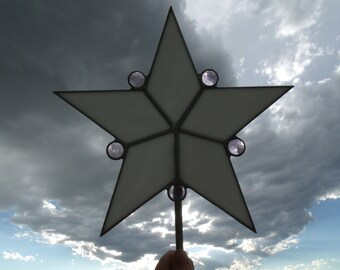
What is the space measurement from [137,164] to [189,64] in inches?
82.2

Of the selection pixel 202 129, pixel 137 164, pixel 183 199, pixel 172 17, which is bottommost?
pixel 183 199

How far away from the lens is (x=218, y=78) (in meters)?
6.68

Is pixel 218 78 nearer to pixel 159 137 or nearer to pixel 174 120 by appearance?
pixel 174 120

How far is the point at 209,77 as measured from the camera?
6719 mm

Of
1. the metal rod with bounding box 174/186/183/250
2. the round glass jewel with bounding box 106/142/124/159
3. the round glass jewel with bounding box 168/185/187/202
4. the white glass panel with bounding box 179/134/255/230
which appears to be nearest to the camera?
the metal rod with bounding box 174/186/183/250

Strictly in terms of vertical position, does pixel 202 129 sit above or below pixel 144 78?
below

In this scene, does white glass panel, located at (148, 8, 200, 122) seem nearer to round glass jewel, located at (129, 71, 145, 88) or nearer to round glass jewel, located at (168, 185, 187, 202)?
round glass jewel, located at (129, 71, 145, 88)

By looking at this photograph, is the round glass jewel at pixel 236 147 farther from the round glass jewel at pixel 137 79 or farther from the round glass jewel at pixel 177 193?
the round glass jewel at pixel 137 79

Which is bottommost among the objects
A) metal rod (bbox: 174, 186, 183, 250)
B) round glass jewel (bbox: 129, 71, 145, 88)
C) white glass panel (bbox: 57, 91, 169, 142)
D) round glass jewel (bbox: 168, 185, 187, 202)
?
metal rod (bbox: 174, 186, 183, 250)

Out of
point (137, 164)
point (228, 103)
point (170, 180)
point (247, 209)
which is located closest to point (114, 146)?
point (137, 164)

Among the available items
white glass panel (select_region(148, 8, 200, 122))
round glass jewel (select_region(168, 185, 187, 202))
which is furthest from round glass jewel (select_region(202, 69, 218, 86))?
round glass jewel (select_region(168, 185, 187, 202))

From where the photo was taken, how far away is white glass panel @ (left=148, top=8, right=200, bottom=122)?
6.73 metres

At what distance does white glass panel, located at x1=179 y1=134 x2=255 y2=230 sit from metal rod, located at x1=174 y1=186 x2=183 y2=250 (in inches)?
12.8

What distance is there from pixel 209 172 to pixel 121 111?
6.57 feet
